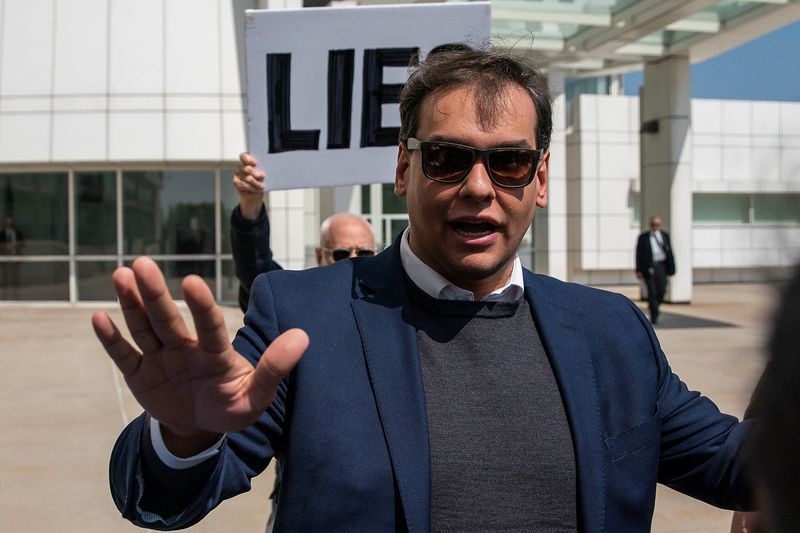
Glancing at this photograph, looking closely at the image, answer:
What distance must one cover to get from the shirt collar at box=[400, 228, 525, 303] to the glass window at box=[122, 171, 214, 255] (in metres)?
15.1

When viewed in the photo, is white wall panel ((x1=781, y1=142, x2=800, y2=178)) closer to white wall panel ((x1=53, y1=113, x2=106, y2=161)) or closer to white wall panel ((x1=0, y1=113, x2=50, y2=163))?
white wall panel ((x1=53, y1=113, x2=106, y2=161))

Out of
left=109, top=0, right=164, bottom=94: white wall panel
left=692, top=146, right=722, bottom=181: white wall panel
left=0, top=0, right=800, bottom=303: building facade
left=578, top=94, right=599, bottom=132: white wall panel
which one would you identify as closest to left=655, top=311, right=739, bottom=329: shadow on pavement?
left=0, top=0, right=800, bottom=303: building facade

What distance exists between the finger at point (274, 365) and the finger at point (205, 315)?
0.07 meters

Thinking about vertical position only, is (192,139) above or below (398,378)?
above

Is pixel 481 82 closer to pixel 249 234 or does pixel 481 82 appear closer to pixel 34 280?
pixel 249 234

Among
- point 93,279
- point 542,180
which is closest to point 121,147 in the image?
point 93,279

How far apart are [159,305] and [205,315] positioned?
0.22 ft

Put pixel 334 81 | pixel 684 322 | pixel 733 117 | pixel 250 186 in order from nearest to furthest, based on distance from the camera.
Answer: pixel 250 186 → pixel 334 81 → pixel 684 322 → pixel 733 117

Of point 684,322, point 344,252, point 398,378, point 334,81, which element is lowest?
point 684,322

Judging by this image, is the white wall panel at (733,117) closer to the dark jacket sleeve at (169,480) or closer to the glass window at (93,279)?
the glass window at (93,279)

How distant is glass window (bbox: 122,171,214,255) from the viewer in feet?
53.7

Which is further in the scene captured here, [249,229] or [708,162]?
[708,162]

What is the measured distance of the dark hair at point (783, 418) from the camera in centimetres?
64

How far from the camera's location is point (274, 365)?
3.85 feet
